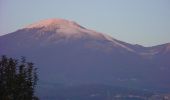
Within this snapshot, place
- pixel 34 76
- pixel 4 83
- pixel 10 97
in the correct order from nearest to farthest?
pixel 10 97 → pixel 4 83 → pixel 34 76

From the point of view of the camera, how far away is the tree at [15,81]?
30.4m

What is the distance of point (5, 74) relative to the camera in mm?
32625

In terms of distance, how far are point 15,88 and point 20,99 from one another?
0.69 metres

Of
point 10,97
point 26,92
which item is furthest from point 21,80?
point 10,97

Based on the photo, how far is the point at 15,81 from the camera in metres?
31.5

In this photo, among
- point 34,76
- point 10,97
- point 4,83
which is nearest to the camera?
point 10,97

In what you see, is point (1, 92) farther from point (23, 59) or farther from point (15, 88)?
point (23, 59)

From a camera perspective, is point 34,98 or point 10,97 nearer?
point 10,97

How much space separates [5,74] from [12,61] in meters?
0.93

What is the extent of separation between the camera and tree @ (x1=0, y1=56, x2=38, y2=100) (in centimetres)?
3036

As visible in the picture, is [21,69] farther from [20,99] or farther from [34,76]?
[20,99]

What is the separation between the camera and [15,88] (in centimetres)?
3055

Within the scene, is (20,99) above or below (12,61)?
below

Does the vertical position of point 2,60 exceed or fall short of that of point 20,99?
it exceeds it
